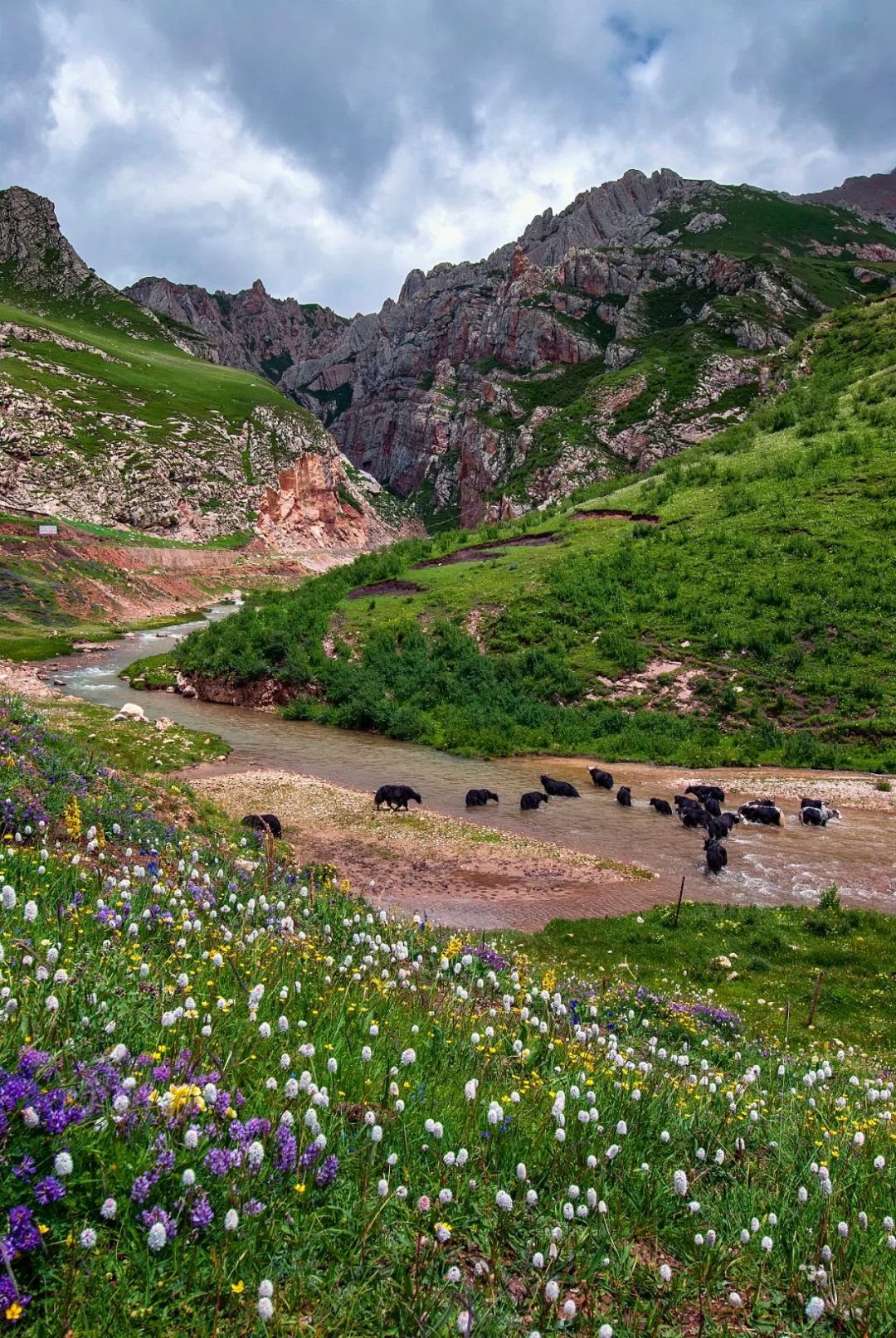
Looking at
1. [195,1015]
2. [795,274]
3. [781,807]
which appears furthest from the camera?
[795,274]

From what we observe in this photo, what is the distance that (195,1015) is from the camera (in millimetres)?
3520

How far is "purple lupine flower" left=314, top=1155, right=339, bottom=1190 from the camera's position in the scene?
2.73 m

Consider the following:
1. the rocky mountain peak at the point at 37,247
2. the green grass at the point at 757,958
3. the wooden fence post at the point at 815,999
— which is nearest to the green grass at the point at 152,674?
the green grass at the point at 757,958

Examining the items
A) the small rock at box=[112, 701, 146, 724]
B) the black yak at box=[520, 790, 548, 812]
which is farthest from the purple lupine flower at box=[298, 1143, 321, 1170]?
the small rock at box=[112, 701, 146, 724]

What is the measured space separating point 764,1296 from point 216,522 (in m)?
111

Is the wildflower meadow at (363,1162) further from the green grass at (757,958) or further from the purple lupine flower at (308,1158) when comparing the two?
the green grass at (757,958)

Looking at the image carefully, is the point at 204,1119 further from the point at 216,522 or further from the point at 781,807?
the point at 216,522

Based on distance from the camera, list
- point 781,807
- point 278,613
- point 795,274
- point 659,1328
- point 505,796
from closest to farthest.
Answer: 1. point 659,1328
2. point 781,807
3. point 505,796
4. point 278,613
5. point 795,274

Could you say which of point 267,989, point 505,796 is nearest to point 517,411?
point 505,796

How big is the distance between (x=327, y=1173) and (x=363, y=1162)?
306 millimetres

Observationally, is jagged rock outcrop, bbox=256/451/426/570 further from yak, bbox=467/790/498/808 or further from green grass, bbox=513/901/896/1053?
green grass, bbox=513/901/896/1053

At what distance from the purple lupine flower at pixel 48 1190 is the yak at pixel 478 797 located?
18535mm

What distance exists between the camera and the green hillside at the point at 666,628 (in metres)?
27.3

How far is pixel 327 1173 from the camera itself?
8.99 feet
